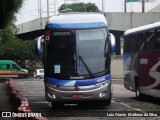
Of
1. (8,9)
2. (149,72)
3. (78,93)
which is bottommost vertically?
(78,93)

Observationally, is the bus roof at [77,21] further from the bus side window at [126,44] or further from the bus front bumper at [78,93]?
the bus side window at [126,44]

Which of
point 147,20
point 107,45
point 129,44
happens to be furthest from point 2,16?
point 147,20

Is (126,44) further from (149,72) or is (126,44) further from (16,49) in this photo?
(16,49)

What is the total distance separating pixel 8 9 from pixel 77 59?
10.1ft

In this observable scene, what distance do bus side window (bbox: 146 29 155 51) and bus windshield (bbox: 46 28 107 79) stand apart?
7.76 feet

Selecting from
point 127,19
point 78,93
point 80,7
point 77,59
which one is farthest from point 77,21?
point 80,7

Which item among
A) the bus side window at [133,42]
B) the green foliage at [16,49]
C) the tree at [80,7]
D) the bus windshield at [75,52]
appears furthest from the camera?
the tree at [80,7]

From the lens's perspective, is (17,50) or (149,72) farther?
(17,50)

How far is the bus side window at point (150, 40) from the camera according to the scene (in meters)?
19.6

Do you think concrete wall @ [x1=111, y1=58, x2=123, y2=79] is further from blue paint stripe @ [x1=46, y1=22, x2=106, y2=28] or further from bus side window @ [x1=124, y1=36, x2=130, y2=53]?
blue paint stripe @ [x1=46, y1=22, x2=106, y2=28]

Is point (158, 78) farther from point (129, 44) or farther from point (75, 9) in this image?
point (75, 9)

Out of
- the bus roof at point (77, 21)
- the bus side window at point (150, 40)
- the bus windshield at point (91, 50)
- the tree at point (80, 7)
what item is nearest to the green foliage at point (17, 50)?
the tree at point (80, 7)

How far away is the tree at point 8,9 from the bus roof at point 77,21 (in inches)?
62.0

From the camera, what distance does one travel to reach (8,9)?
1695 cm
